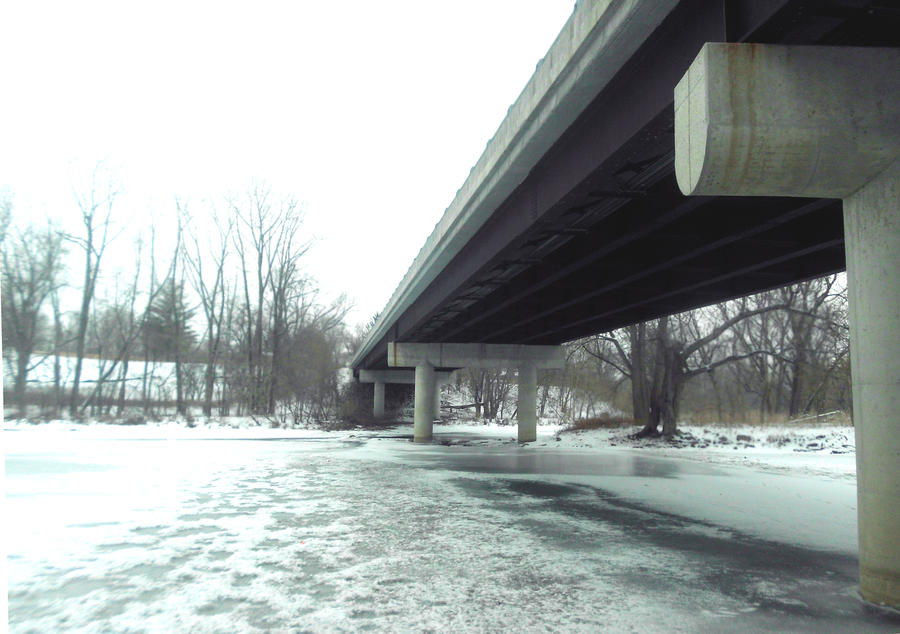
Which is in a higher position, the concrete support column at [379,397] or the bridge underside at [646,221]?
the bridge underside at [646,221]

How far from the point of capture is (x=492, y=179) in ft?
39.3

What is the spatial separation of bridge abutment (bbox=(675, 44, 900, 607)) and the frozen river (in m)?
1.65

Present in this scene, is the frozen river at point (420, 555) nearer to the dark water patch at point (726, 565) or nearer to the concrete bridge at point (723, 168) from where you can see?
the dark water patch at point (726, 565)

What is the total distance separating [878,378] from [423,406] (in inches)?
1104

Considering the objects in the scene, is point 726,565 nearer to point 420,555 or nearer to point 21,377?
point 420,555

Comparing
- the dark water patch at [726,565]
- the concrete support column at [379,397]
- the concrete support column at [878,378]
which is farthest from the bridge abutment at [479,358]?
the concrete support column at [878,378]

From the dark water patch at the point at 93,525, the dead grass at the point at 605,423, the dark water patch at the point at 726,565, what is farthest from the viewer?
the dead grass at the point at 605,423

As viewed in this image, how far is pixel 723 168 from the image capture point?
19.0 ft

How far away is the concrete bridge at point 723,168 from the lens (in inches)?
217

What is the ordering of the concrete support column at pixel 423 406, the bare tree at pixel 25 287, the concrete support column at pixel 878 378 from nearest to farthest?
the concrete support column at pixel 878 378
the bare tree at pixel 25 287
the concrete support column at pixel 423 406

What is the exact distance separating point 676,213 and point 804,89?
16.6 feet

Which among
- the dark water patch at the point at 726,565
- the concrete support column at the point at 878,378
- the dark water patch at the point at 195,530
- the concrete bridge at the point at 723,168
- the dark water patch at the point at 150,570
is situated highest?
the concrete bridge at the point at 723,168

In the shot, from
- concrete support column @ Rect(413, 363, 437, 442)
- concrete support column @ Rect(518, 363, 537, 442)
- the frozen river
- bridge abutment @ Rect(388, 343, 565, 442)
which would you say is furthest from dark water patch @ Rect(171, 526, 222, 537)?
concrete support column @ Rect(518, 363, 537, 442)

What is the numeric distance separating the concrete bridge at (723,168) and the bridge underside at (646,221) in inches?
1.4
